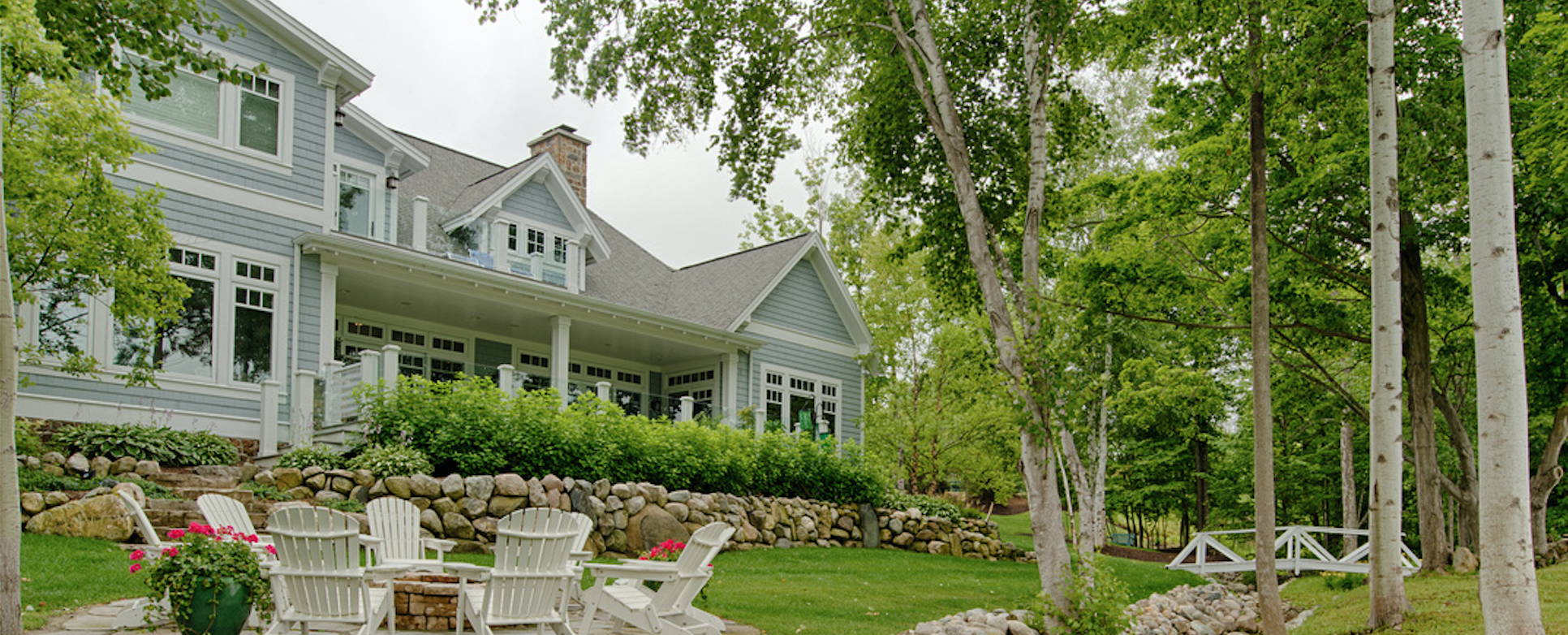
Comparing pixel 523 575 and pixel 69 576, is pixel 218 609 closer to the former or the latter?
pixel 523 575

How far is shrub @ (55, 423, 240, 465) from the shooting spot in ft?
32.9

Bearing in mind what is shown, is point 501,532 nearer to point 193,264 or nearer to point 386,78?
point 193,264

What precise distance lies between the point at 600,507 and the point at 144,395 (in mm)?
5261

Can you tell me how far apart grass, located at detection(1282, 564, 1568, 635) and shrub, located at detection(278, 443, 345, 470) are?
9426 millimetres

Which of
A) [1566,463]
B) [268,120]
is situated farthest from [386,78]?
[1566,463]

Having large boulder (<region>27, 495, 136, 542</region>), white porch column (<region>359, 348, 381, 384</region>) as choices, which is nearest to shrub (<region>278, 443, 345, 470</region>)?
white porch column (<region>359, 348, 381, 384</region>)

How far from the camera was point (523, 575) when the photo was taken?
5434 millimetres

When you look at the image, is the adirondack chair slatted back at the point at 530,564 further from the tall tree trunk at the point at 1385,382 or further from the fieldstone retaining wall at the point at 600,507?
the tall tree trunk at the point at 1385,382

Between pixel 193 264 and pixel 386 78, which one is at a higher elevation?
pixel 386 78

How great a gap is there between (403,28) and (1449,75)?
16031mm

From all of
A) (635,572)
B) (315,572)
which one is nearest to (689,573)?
(635,572)

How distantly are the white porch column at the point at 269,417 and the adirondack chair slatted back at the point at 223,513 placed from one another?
5855 millimetres

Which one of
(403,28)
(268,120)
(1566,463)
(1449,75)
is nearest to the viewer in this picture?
(1449,75)

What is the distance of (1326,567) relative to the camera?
12.3 m
